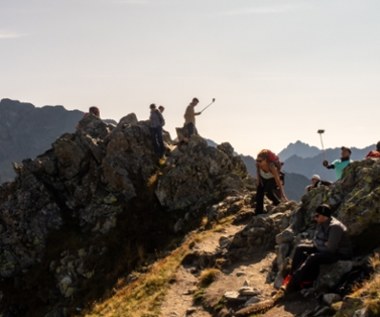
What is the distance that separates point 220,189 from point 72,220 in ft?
34.8

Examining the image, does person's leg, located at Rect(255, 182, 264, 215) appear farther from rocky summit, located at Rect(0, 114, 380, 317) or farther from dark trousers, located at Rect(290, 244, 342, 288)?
dark trousers, located at Rect(290, 244, 342, 288)

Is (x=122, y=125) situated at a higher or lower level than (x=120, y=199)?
higher

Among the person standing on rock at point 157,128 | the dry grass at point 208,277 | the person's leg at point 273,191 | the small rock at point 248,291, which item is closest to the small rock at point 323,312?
the small rock at point 248,291

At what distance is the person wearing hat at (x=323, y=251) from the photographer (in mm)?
14047

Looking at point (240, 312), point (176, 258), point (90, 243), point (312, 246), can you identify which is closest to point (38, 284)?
point (90, 243)

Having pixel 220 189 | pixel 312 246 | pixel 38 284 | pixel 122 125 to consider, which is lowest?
pixel 38 284

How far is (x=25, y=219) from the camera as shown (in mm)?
31688

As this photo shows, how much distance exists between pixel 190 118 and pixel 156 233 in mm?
10898

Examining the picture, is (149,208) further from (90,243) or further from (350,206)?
(350,206)

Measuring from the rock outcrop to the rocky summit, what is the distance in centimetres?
8

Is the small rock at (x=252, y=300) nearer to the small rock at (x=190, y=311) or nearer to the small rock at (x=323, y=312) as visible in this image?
the small rock at (x=190, y=311)

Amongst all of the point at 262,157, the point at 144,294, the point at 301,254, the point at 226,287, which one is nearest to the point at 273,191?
the point at 262,157

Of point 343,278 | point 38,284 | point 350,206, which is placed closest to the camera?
point 343,278

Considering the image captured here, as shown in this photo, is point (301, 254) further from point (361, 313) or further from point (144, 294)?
point (144, 294)
